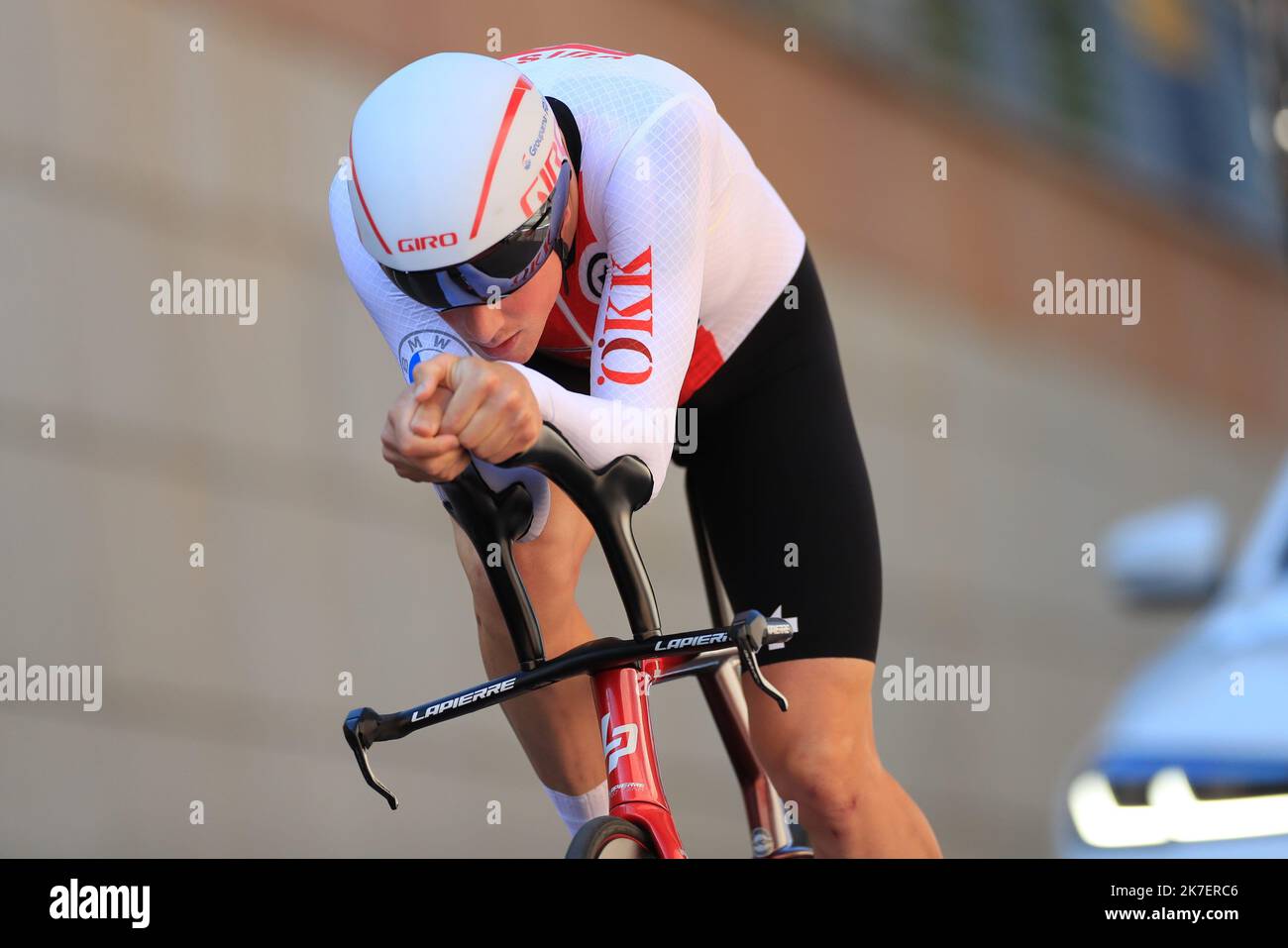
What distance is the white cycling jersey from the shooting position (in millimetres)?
2686

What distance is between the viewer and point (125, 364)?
673 cm

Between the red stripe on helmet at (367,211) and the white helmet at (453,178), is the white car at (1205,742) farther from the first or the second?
the red stripe on helmet at (367,211)

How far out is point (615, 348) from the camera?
2746mm

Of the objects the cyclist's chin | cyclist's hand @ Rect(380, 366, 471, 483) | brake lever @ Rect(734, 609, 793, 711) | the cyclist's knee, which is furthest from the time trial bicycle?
the cyclist's knee

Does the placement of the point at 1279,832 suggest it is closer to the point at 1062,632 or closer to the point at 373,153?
the point at 373,153

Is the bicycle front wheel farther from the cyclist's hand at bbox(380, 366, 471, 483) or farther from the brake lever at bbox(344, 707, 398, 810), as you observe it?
the cyclist's hand at bbox(380, 366, 471, 483)

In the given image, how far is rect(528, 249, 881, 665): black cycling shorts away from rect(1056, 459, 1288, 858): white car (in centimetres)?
85

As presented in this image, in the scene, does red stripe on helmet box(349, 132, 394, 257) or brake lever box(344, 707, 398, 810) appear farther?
brake lever box(344, 707, 398, 810)

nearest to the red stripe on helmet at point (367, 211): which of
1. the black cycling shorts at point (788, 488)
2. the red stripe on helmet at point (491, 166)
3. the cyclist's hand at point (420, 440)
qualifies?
the red stripe on helmet at point (491, 166)

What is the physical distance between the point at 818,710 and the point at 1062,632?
375 inches

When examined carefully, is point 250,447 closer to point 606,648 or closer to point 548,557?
point 548,557

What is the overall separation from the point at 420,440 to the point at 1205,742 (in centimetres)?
230

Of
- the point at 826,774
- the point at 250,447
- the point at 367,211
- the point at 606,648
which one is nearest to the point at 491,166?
the point at 367,211
